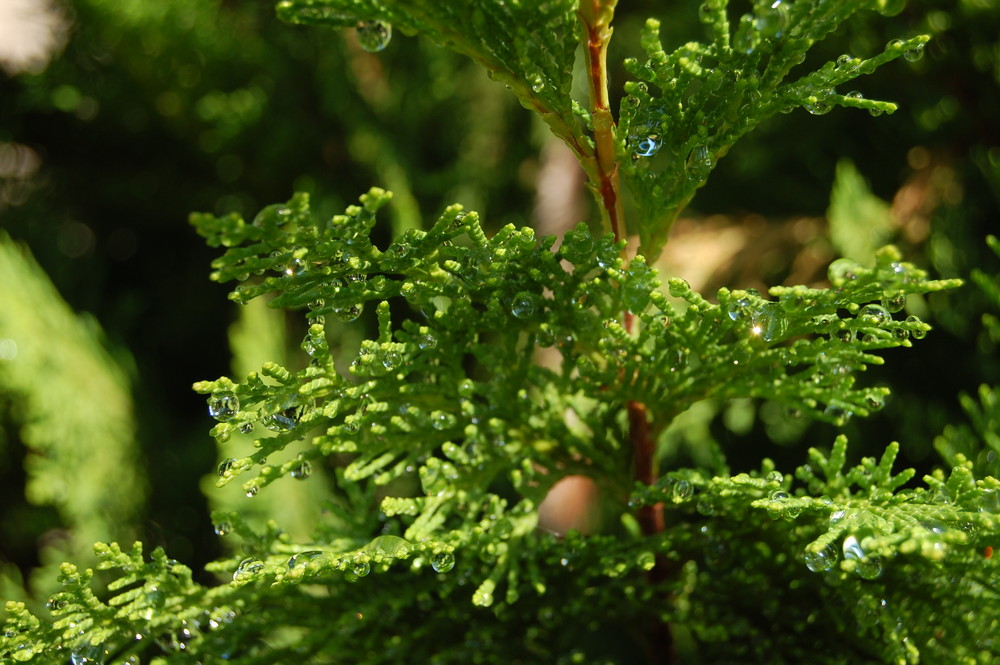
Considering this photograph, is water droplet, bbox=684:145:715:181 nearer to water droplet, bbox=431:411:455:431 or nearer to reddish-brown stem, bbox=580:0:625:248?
reddish-brown stem, bbox=580:0:625:248

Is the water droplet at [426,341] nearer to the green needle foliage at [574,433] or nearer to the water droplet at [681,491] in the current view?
the green needle foliage at [574,433]

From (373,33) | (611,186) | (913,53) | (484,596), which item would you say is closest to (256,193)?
(373,33)

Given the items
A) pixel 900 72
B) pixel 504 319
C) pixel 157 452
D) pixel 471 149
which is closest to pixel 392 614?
pixel 504 319

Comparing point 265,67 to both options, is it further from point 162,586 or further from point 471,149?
point 162,586

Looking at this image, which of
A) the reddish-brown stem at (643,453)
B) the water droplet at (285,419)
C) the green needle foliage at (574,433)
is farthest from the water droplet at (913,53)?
the water droplet at (285,419)

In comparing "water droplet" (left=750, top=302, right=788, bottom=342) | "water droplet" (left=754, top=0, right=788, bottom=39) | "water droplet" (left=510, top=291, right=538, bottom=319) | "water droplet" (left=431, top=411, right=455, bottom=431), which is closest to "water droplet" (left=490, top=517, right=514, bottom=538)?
"water droplet" (left=431, top=411, right=455, bottom=431)

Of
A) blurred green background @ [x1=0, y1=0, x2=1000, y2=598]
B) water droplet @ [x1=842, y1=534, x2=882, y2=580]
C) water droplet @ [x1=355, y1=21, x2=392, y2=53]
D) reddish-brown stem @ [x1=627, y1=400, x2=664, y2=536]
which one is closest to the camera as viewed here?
water droplet @ [x1=842, y1=534, x2=882, y2=580]
